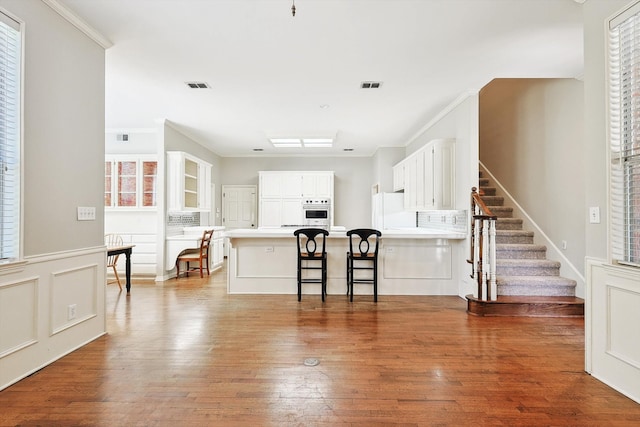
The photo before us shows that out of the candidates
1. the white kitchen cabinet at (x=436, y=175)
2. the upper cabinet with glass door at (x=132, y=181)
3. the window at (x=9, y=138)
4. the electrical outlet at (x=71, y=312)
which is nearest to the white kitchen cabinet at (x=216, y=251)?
the upper cabinet with glass door at (x=132, y=181)

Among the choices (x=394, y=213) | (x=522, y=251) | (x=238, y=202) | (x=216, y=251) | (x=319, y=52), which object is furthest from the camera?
(x=238, y=202)

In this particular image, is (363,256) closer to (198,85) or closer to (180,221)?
(198,85)

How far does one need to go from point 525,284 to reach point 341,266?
7.54 feet

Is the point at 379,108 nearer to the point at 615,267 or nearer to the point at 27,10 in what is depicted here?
the point at 615,267

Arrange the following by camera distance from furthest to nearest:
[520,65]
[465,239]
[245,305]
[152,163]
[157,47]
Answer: [152,163], [465,239], [245,305], [520,65], [157,47]

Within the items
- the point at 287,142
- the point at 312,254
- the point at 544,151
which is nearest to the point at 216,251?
the point at 287,142

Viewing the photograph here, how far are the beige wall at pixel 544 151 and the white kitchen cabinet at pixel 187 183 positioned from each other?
546cm

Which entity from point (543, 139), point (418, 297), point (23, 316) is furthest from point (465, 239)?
point (23, 316)

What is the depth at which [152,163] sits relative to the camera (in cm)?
582

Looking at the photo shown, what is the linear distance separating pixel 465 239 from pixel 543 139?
1.75 meters

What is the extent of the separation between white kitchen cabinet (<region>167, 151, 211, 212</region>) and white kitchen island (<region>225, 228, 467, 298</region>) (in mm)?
1860

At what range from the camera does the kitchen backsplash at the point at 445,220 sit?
451 centimetres

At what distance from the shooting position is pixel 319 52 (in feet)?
10.6

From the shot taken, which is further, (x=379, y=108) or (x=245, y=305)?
(x=379, y=108)
